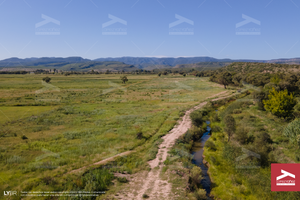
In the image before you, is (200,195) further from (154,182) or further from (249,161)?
(249,161)

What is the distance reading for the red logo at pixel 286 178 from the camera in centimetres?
1422

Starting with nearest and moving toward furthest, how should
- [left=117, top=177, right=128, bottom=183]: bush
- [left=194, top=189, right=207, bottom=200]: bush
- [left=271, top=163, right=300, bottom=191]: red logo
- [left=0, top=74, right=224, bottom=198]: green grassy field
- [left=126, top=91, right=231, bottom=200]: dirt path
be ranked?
[left=271, top=163, right=300, bottom=191]: red logo < [left=126, top=91, right=231, bottom=200]: dirt path < [left=194, top=189, right=207, bottom=200]: bush < [left=0, top=74, right=224, bottom=198]: green grassy field < [left=117, top=177, right=128, bottom=183]: bush

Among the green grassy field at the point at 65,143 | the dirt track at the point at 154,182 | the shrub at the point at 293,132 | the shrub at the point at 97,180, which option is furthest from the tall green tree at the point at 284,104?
the shrub at the point at 97,180

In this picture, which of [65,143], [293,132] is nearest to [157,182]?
[65,143]

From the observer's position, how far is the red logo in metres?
14.2

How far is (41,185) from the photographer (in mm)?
14984

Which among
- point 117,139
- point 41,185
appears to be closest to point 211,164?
point 117,139

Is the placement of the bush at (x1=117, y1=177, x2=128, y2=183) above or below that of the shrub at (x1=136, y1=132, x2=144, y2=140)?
below

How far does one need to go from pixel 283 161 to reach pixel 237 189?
7.29 meters

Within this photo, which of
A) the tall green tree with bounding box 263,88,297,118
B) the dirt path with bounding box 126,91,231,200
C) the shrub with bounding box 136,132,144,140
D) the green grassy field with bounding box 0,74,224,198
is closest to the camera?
the dirt path with bounding box 126,91,231,200

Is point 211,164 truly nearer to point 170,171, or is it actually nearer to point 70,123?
point 170,171

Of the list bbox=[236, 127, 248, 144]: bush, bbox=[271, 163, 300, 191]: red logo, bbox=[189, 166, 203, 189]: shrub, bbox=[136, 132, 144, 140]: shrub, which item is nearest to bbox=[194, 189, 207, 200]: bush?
bbox=[189, 166, 203, 189]: shrub

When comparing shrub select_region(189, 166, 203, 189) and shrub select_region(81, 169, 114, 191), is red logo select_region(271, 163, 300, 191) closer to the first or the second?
shrub select_region(189, 166, 203, 189)

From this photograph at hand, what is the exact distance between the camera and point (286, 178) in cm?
1477
